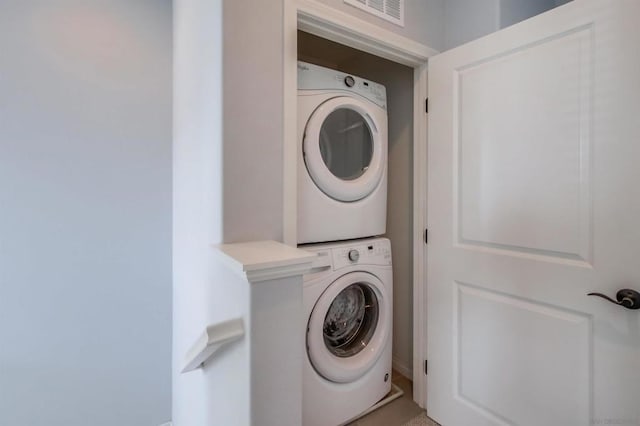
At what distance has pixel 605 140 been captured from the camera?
1009 millimetres

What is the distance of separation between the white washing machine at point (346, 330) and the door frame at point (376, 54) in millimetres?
185

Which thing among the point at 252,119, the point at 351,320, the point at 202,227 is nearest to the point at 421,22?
the point at 252,119

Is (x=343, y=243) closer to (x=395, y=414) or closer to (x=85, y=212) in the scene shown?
(x=395, y=414)

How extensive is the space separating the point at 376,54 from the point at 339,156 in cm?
56

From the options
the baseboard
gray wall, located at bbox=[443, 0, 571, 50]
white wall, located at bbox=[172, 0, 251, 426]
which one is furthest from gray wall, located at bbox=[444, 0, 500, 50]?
the baseboard

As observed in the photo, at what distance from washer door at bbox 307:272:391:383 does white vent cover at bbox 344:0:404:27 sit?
50.7 inches

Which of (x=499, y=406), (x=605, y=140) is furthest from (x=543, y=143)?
(x=499, y=406)

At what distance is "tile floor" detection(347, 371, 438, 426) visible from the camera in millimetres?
1578

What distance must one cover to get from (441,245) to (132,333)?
177cm

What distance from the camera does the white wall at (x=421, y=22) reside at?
144 centimetres

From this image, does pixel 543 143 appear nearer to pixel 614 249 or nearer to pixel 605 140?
pixel 605 140

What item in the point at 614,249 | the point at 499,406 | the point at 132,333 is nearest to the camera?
the point at 614,249

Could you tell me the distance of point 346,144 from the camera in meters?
1.66

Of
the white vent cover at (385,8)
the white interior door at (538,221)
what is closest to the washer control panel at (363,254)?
the white interior door at (538,221)
